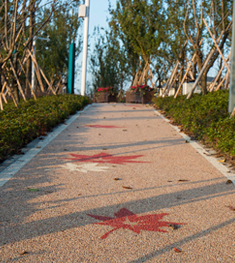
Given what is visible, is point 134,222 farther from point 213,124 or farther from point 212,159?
point 213,124

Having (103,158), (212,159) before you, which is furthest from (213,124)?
(103,158)

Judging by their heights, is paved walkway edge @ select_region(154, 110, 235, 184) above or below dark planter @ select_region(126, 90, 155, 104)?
below

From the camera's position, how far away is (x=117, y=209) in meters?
3.62

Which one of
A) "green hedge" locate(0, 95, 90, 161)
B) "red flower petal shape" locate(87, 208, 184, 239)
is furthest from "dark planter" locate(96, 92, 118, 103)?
"red flower petal shape" locate(87, 208, 184, 239)

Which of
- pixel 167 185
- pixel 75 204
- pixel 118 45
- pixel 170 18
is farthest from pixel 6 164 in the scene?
pixel 118 45

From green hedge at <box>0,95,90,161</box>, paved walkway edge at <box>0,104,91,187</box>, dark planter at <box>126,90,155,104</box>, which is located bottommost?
paved walkway edge at <box>0,104,91,187</box>

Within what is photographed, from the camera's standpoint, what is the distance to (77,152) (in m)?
6.29

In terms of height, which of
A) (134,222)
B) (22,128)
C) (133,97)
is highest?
(133,97)

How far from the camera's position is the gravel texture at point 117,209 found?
108 inches

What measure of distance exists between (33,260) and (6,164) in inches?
116

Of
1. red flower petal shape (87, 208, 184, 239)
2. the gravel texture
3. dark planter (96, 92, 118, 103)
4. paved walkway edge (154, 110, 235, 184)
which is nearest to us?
the gravel texture

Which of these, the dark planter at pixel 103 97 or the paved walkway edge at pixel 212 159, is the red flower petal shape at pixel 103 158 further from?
the dark planter at pixel 103 97

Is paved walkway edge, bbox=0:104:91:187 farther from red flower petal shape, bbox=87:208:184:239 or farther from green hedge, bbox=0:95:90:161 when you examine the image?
red flower petal shape, bbox=87:208:184:239

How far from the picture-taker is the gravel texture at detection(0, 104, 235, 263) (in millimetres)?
2756
